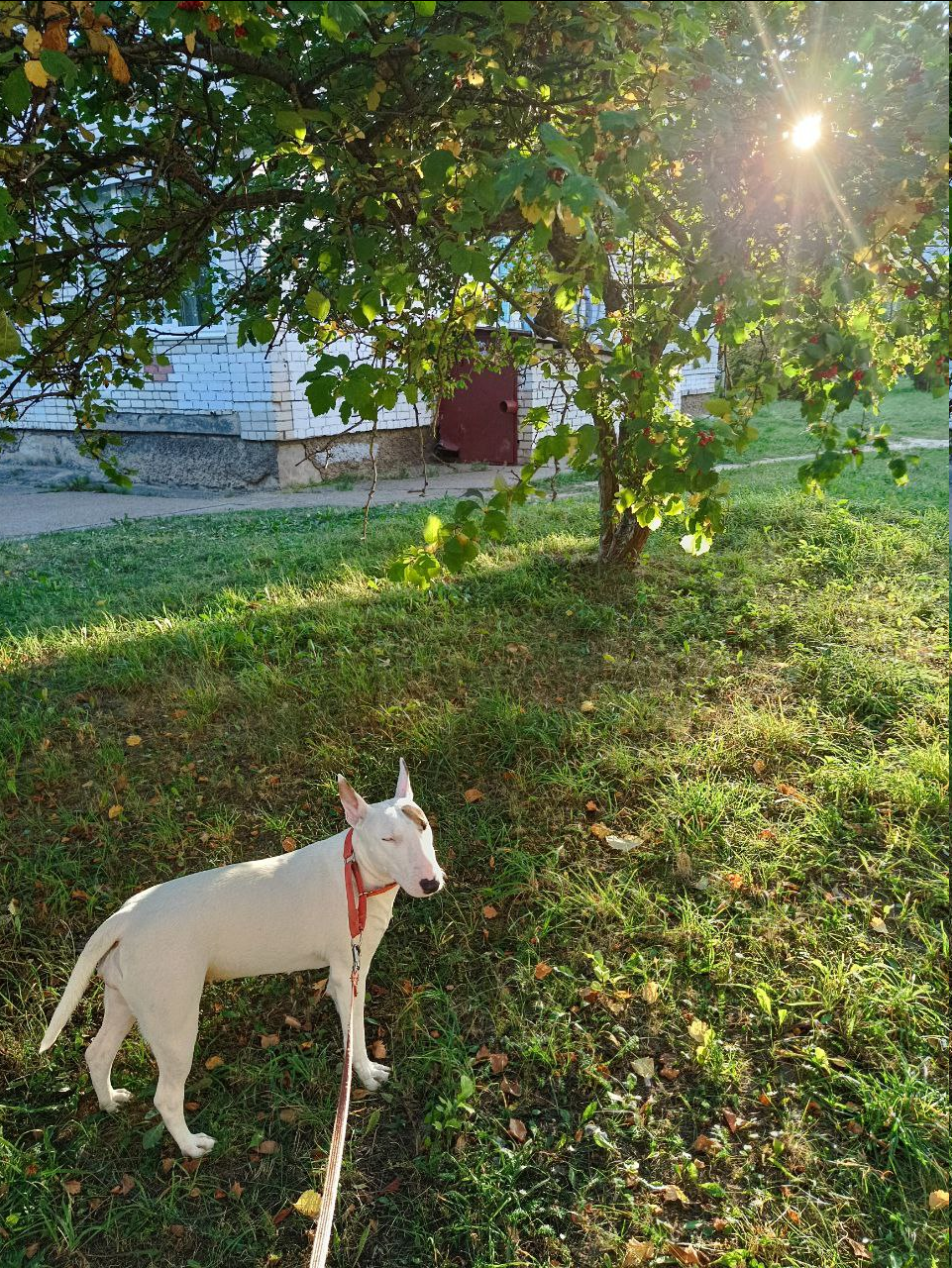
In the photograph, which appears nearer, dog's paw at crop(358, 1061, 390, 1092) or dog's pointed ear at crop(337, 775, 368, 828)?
dog's pointed ear at crop(337, 775, 368, 828)

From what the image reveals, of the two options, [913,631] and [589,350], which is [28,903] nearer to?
[589,350]

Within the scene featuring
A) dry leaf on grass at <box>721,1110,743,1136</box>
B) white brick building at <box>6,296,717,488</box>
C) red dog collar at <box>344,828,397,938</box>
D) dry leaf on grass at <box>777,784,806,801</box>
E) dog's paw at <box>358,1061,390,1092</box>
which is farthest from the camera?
white brick building at <box>6,296,717,488</box>

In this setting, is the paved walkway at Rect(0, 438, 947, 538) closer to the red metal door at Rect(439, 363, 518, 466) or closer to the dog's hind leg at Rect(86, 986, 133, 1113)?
the red metal door at Rect(439, 363, 518, 466)

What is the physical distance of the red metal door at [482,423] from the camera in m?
13.3

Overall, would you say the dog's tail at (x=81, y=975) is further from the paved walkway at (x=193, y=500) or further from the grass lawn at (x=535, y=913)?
the paved walkway at (x=193, y=500)

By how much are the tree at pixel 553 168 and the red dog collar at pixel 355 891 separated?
887 mm

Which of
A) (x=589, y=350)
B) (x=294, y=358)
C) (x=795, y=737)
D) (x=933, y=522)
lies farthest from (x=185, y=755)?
(x=294, y=358)


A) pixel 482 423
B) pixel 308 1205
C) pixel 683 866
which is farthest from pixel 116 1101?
pixel 482 423

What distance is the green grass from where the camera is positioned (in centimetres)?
1409

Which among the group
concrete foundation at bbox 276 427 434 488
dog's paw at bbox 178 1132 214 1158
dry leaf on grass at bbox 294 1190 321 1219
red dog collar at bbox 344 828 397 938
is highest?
concrete foundation at bbox 276 427 434 488

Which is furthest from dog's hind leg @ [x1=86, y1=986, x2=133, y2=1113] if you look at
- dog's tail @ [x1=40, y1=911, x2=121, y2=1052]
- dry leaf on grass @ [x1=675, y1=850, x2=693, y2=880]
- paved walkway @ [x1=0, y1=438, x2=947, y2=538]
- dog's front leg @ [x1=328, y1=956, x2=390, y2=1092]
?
paved walkway @ [x1=0, y1=438, x2=947, y2=538]

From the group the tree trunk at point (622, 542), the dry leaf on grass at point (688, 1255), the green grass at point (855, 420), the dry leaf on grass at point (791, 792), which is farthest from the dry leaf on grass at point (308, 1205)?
the green grass at point (855, 420)

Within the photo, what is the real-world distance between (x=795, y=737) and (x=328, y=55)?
336cm

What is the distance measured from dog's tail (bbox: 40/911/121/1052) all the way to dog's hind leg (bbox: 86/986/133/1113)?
12 centimetres
